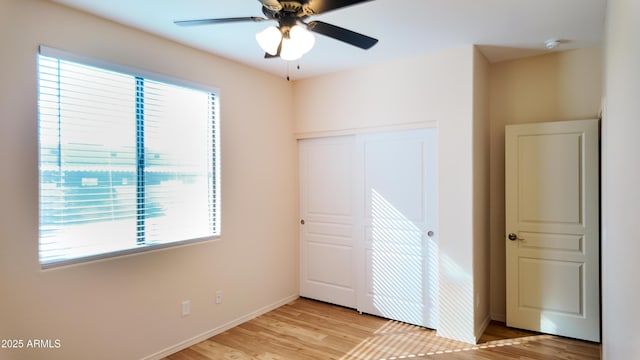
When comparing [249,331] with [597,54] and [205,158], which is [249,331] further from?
[597,54]

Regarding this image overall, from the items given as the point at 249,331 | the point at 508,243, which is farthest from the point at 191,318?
the point at 508,243

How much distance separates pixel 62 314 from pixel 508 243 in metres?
3.84

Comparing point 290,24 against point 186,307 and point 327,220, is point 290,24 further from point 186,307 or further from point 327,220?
point 327,220

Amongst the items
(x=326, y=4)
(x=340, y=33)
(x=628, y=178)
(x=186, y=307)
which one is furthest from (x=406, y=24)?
(x=186, y=307)

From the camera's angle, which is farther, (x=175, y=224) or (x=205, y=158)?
(x=205, y=158)

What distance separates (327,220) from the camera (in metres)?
4.23

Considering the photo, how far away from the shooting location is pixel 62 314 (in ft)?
7.72

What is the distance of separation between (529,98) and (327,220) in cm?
254

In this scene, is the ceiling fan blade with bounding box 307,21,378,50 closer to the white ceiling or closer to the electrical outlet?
the white ceiling

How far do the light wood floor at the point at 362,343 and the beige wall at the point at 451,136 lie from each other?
9.9 inches

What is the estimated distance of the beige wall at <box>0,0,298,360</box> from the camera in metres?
2.17

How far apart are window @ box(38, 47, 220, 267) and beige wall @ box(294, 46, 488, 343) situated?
1.87 m

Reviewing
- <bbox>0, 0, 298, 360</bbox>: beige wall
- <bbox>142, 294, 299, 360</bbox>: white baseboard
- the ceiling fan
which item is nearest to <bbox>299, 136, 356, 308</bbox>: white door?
<bbox>0, 0, 298, 360</bbox>: beige wall

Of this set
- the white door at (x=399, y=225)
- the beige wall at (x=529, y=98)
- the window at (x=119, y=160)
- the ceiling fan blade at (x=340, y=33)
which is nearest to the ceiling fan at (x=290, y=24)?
the ceiling fan blade at (x=340, y=33)
